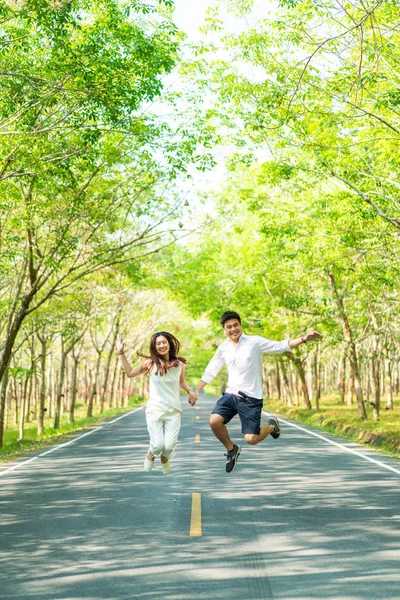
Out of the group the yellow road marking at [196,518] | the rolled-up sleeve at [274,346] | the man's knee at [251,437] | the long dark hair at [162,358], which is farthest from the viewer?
the man's knee at [251,437]

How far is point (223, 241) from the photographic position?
A: 45594 millimetres

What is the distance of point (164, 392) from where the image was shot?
885 centimetres

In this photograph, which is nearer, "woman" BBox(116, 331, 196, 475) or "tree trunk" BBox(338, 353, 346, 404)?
"woman" BBox(116, 331, 196, 475)

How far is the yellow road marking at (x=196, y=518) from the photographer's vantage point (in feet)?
25.3

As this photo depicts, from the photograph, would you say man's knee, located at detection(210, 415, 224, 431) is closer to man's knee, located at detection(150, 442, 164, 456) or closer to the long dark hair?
man's knee, located at detection(150, 442, 164, 456)

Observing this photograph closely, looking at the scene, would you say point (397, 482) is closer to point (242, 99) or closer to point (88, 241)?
point (242, 99)

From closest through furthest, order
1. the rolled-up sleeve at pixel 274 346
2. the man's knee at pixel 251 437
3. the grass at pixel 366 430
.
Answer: the rolled-up sleeve at pixel 274 346
the man's knee at pixel 251 437
the grass at pixel 366 430

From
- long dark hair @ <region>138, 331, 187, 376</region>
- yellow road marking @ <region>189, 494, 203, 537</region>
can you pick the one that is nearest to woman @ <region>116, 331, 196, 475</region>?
long dark hair @ <region>138, 331, 187, 376</region>

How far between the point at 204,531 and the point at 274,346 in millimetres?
2107

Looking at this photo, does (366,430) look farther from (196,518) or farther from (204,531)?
(204,531)

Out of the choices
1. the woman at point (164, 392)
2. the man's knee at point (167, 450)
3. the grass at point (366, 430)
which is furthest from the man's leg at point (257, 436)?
the grass at point (366, 430)

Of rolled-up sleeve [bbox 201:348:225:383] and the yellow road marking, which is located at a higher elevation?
rolled-up sleeve [bbox 201:348:225:383]

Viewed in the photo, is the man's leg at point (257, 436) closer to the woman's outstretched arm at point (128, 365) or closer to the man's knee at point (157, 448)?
the man's knee at point (157, 448)

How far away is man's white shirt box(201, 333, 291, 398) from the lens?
8578 millimetres
